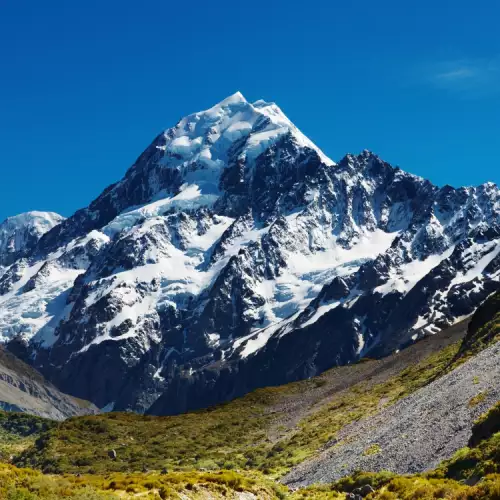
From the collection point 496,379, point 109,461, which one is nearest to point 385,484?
point 496,379

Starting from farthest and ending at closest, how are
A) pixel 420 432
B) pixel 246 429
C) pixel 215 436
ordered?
pixel 246 429 < pixel 215 436 < pixel 420 432

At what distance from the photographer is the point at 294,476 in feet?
A: 229

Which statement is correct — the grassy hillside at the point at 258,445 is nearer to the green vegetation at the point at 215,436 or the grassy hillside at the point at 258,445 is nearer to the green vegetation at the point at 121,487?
the green vegetation at the point at 121,487

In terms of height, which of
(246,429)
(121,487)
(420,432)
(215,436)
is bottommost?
(121,487)

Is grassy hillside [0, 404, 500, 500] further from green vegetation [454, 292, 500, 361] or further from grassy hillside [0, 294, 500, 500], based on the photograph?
green vegetation [454, 292, 500, 361]

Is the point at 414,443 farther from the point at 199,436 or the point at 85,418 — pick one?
the point at 85,418

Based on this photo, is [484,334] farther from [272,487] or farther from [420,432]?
[272,487]

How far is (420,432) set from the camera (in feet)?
190

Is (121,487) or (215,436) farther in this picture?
(215,436)

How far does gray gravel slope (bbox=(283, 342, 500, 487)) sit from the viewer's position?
2090 inches

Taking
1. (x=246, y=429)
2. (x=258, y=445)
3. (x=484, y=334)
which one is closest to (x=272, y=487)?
(x=484, y=334)

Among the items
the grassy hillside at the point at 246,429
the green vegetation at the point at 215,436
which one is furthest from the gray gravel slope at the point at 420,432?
the green vegetation at the point at 215,436

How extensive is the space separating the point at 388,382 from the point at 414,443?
236 feet

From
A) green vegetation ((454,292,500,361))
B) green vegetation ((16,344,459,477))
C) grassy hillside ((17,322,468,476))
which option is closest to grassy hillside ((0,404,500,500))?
grassy hillside ((17,322,468,476))
